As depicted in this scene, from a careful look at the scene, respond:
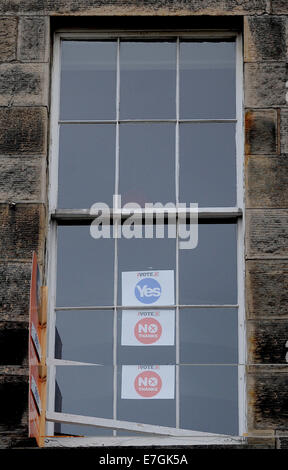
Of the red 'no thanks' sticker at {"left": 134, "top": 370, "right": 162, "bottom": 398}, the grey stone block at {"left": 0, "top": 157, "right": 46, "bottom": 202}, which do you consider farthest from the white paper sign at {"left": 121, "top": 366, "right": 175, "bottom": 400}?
the grey stone block at {"left": 0, "top": 157, "right": 46, "bottom": 202}

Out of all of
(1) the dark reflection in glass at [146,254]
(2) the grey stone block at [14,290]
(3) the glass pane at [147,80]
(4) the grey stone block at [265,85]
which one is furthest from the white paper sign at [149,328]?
(4) the grey stone block at [265,85]

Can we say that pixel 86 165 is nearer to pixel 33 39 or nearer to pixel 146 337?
pixel 33 39

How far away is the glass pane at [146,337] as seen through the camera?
895 cm

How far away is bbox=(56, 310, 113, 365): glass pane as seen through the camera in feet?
29.4

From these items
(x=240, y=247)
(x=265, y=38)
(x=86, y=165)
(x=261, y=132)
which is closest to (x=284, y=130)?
(x=261, y=132)

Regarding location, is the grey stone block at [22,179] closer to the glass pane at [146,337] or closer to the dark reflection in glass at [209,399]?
the glass pane at [146,337]

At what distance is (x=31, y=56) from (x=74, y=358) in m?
2.37

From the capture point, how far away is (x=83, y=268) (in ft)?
30.3

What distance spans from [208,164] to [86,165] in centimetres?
94

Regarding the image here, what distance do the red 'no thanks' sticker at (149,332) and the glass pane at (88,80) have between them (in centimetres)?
170

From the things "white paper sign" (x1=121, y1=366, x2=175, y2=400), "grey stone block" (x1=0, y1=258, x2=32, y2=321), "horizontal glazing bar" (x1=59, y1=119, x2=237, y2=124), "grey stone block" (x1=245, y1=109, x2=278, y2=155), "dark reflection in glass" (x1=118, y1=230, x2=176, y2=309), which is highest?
"horizontal glazing bar" (x1=59, y1=119, x2=237, y2=124)

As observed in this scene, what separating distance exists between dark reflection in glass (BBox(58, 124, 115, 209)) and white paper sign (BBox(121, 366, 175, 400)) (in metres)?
1.36

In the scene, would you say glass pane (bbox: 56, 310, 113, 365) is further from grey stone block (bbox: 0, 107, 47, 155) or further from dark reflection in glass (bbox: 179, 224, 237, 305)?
grey stone block (bbox: 0, 107, 47, 155)

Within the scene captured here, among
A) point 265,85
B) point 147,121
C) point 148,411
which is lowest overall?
point 148,411
